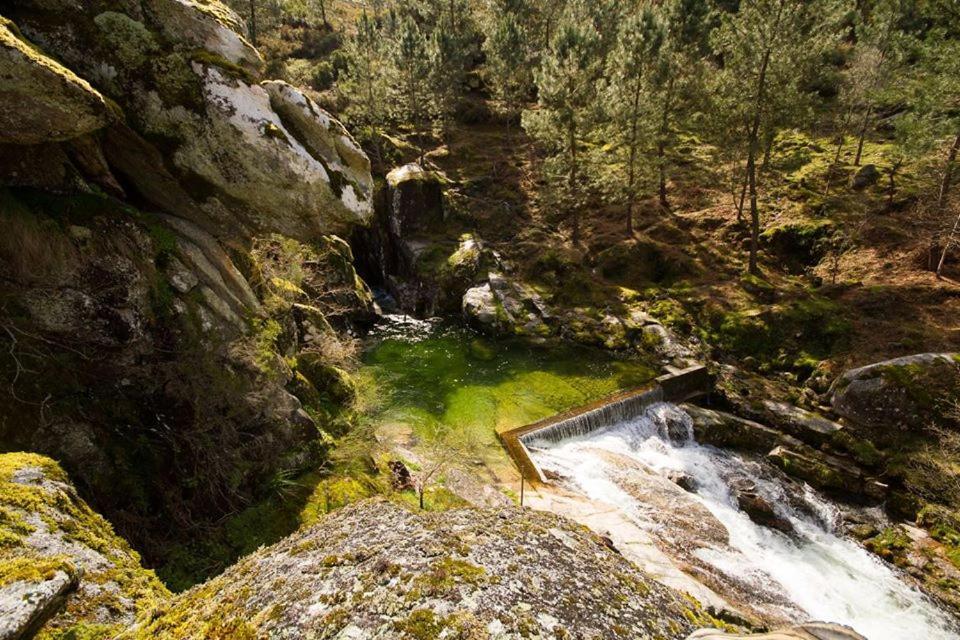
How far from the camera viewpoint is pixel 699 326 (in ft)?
80.1

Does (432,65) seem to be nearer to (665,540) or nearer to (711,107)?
(711,107)

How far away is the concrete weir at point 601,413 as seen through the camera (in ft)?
55.8

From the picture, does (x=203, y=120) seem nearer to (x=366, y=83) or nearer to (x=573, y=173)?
(x=573, y=173)

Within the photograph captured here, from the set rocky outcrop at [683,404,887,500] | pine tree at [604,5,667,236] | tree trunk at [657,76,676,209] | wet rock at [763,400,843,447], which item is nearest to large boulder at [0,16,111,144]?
rocky outcrop at [683,404,887,500]

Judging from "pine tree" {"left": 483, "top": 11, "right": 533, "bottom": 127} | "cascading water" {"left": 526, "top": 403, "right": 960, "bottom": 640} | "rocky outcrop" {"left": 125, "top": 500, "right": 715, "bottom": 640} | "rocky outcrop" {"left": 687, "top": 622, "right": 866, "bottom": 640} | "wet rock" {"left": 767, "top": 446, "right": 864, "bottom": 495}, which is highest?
"pine tree" {"left": 483, "top": 11, "right": 533, "bottom": 127}

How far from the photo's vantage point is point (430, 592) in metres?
3.83

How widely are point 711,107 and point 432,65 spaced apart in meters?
25.6

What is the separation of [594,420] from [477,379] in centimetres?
611

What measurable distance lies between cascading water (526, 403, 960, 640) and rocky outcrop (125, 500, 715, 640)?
10.5m

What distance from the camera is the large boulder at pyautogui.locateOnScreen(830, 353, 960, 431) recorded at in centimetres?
1636

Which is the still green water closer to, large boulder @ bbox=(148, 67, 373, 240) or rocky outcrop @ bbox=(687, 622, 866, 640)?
large boulder @ bbox=(148, 67, 373, 240)

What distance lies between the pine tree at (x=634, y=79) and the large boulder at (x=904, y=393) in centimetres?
1739

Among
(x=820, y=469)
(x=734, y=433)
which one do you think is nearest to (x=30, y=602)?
(x=734, y=433)

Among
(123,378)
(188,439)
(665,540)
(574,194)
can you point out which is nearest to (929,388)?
(665,540)
